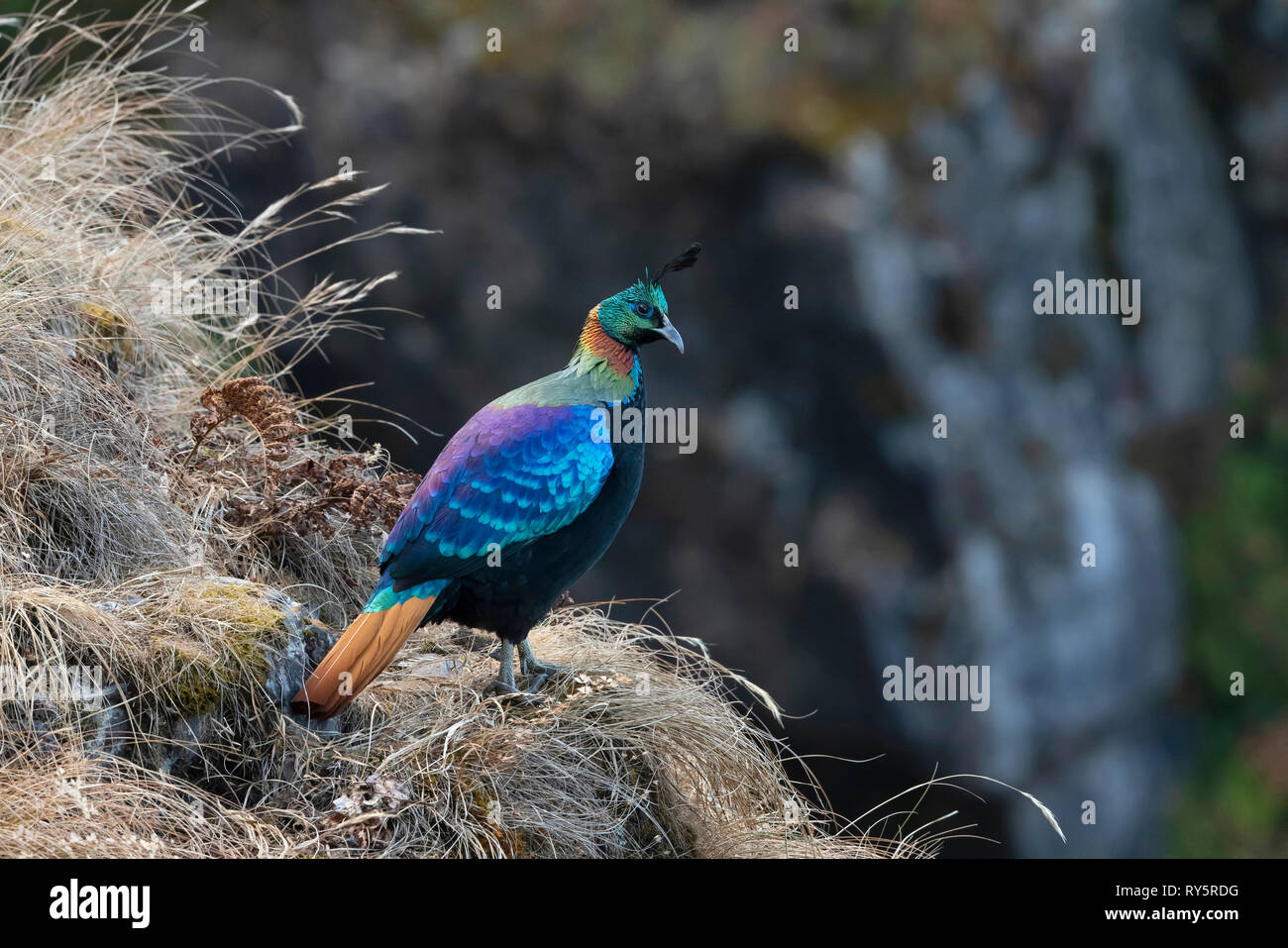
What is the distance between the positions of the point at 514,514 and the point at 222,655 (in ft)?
2.60

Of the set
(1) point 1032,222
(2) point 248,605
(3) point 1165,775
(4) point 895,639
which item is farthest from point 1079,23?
(2) point 248,605

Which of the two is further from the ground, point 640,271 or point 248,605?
point 640,271

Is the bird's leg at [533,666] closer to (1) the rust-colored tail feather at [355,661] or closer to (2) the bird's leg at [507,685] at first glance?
(2) the bird's leg at [507,685]

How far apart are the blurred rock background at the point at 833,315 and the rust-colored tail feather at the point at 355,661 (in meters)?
6.59

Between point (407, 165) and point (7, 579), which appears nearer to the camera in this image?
point (7, 579)

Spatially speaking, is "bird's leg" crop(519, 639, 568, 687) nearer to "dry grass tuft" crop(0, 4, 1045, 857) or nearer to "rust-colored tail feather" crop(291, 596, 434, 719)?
"dry grass tuft" crop(0, 4, 1045, 857)

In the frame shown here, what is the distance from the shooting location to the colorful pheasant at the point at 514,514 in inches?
114

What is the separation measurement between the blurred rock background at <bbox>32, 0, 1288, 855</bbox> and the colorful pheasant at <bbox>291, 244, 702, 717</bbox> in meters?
6.30

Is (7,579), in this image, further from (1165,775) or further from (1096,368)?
(1165,775)

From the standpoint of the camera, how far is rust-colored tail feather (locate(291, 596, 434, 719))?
111 inches

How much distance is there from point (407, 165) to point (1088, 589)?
7.02m


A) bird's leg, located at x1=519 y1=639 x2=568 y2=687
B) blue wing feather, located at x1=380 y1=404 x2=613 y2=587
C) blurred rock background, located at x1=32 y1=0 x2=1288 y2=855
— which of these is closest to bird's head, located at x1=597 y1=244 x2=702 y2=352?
blue wing feather, located at x1=380 y1=404 x2=613 y2=587

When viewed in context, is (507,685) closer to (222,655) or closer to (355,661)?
(355,661)

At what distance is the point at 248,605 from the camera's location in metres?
2.99
